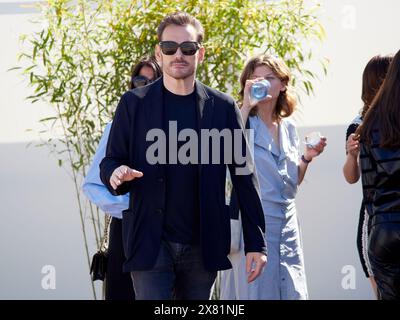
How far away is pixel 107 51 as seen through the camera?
6488 mm

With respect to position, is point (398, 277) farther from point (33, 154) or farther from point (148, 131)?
point (33, 154)

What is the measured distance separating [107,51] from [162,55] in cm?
228

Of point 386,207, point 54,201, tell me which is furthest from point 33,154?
point 386,207

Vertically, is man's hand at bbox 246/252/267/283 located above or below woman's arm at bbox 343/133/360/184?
below

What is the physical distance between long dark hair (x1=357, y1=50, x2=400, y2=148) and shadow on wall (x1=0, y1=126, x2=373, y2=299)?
3.48 m

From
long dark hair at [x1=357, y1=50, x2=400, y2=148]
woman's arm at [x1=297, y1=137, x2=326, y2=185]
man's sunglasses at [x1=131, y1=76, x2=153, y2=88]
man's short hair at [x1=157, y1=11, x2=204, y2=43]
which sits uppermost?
man's short hair at [x1=157, y1=11, x2=204, y2=43]

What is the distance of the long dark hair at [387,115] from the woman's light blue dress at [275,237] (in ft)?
3.92

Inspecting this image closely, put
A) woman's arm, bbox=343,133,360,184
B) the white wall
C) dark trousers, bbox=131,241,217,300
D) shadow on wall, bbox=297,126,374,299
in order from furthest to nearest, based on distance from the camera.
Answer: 1. shadow on wall, bbox=297,126,374,299
2. the white wall
3. woman's arm, bbox=343,133,360,184
4. dark trousers, bbox=131,241,217,300

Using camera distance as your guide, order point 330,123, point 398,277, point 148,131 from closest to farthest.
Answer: point 398,277
point 148,131
point 330,123

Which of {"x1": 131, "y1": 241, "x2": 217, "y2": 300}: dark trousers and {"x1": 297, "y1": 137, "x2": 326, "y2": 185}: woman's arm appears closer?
{"x1": 131, "y1": 241, "x2": 217, "y2": 300}: dark trousers

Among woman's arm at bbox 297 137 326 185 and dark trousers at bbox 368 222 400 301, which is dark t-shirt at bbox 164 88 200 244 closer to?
dark trousers at bbox 368 222 400 301

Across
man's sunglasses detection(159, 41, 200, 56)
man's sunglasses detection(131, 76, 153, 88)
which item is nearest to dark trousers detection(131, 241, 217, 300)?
man's sunglasses detection(159, 41, 200, 56)

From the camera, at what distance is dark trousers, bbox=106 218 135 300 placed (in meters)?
4.94

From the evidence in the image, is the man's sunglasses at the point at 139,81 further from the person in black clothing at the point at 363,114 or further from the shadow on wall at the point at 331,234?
the shadow on wall at the point at 331,234
